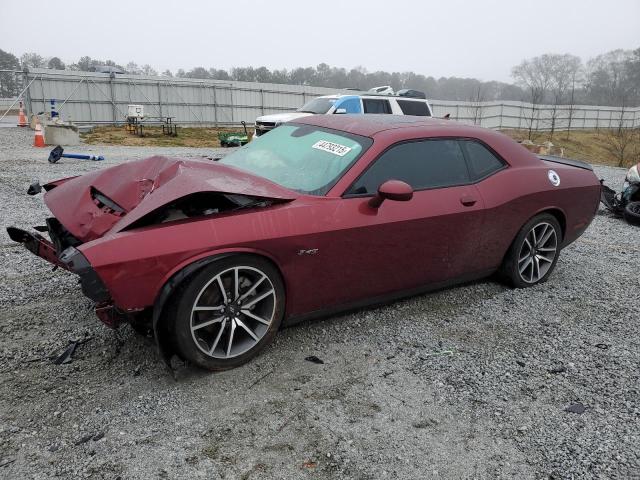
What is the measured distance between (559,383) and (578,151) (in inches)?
1219

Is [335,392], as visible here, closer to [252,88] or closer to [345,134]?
[345,134]

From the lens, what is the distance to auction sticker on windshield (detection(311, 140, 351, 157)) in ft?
11.5

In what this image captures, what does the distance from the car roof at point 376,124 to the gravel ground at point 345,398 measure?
4.62ft

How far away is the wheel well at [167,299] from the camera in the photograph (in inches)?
103

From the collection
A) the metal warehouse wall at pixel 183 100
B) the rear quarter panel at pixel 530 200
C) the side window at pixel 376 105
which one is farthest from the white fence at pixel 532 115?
the rear quarter panel at pixel 530 200

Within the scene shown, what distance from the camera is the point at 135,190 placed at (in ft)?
11.0

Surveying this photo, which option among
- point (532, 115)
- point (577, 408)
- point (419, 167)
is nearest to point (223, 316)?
A: point (419, 167)

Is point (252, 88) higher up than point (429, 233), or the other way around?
point (252, 88)

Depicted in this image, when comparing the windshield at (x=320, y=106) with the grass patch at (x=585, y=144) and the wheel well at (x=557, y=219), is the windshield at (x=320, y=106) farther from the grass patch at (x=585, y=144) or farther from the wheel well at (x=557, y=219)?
the grass patch at (x=585, y=144)

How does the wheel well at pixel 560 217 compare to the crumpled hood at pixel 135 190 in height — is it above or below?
below

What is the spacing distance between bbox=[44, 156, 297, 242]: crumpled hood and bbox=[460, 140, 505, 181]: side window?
1675 millimetres

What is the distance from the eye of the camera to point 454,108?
31969 millimetres

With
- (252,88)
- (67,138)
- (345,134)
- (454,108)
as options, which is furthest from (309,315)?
(454,108)

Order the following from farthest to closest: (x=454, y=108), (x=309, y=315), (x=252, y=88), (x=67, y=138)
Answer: (x=454, y=108)
(x=252, y=88)
(x=67, y=138)
(x=309, y=315)
